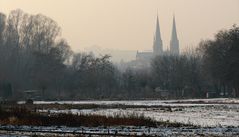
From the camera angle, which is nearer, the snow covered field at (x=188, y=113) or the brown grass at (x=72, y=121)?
the brown grass at (x=72, y=121)

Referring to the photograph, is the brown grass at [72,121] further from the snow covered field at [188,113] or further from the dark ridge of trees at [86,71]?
the dark ridge of trees at [86,71]

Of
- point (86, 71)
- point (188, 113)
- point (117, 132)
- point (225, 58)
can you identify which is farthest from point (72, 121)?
point (86, 71)

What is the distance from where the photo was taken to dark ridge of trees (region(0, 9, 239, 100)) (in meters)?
94.4

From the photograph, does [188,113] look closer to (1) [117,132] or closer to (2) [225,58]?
(1) [117,132]

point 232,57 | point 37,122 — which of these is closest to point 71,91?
point 232,57

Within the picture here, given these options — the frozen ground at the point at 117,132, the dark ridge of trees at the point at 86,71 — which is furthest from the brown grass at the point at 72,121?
the dark ridge of trees at the point at 86,71

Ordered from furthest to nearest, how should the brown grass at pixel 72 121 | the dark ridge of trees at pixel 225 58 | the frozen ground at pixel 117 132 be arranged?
the dark ridge of trees at pixel 225 58, the brown grass at pixel 72 121, the frozen ground at pixel 117 132

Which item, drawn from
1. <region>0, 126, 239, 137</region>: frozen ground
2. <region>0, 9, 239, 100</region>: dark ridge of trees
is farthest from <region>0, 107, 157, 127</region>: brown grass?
<region>0, 9, 239, 100</region>: dark ridge of trees

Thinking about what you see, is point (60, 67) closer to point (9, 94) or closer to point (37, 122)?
point (9, 94)

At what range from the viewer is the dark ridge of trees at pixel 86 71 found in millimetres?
94375

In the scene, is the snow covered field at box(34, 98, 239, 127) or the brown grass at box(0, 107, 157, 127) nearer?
the brown grass at box(0, 107, 157, 127)

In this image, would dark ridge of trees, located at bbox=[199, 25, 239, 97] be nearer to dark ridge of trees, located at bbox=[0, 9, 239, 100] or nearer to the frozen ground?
dark ridge of trees, located at bbox=[0, 9, 239, 100]

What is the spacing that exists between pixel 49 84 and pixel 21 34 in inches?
1208

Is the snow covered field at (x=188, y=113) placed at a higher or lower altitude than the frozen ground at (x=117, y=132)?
higher
